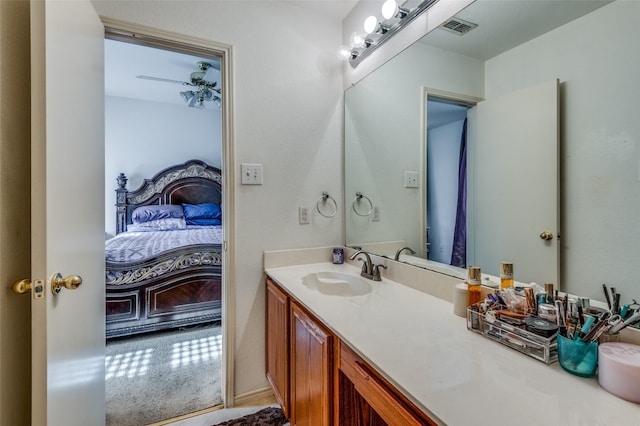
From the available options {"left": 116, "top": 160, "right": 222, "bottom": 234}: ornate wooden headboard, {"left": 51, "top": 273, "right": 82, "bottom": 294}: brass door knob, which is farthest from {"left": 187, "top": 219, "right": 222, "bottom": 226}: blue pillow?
{"left": 51, "top": 273, "right": 82, "bottom": 294}: brass door knob

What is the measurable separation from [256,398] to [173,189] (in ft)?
12.2

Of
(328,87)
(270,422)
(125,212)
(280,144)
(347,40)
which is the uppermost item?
(347,40)

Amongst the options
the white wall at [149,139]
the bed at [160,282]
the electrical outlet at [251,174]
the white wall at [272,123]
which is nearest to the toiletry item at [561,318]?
the white wall at [272,123]

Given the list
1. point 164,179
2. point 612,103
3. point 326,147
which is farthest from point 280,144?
point 164,179

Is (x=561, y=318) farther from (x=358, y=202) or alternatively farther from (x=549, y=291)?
(x=358, y=202)

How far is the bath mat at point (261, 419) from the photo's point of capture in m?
1.54

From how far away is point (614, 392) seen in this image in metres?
0.60

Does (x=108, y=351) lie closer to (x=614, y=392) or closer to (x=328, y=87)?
(x=328, y=87)

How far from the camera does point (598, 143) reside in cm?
82

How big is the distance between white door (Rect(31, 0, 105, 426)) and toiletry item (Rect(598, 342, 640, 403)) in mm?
1483

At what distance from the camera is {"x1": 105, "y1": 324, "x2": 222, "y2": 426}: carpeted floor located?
1670 millimetres

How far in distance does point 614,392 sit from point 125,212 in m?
5.12

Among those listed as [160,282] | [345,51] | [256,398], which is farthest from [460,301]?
[160,282]

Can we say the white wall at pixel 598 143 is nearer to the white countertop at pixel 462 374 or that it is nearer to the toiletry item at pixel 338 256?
the white countertop at pixel 462 374
